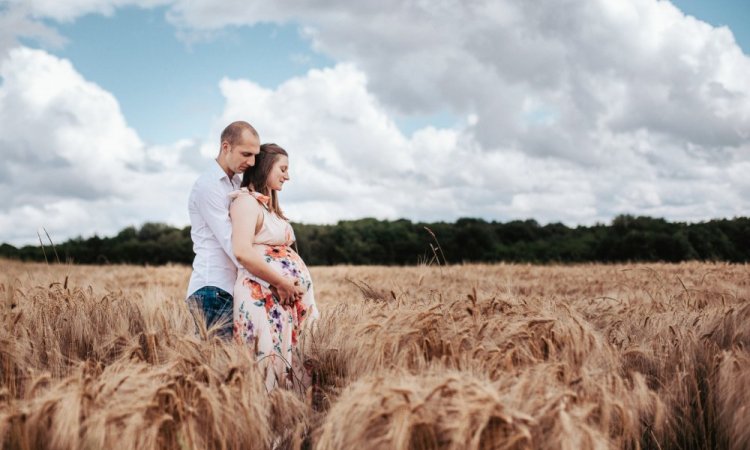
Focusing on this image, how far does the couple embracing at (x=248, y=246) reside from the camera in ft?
15.6

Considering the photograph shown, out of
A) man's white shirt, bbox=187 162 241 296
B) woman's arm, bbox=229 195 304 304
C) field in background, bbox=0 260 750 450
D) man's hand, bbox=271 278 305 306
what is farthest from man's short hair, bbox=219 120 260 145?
field in background, bbox=0 260 750 450

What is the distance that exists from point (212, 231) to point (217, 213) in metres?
0.21

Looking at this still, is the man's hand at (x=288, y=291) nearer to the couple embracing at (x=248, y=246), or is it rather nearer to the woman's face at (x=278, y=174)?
the couple embracing at (x=248, y=246)

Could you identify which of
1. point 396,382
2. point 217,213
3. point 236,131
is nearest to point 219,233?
point 217,213

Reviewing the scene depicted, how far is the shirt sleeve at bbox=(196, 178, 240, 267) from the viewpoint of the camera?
4828mm

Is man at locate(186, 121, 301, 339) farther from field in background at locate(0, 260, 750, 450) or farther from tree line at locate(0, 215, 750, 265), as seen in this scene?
tree line at locate(0, 215, 750, 265)

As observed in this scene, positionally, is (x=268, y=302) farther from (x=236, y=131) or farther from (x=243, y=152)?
(x=236, y=131)

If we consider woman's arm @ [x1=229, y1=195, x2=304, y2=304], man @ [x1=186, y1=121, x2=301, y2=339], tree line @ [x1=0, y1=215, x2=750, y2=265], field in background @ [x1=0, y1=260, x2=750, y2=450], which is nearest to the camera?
field in background @ [x1=0, y1=260, x2=750, y2=450]

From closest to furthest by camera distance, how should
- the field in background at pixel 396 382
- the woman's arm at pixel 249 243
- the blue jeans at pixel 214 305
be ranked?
the field in background at pixel 396 382 → the woman's arm at pixel 249 243 → the blue jeans at pixel 214 305

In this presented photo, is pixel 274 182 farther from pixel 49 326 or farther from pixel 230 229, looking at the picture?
pixel 49 326

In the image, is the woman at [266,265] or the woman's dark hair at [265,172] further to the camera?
the woman's dark hair at [265,172]

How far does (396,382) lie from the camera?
3.08 meters

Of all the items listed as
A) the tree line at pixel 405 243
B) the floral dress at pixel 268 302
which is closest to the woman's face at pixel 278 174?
the floral dress at pixel 268 302

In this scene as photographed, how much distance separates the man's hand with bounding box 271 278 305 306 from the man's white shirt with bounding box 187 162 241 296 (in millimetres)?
418
